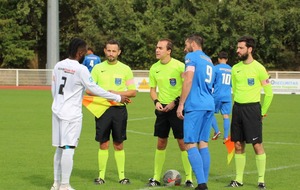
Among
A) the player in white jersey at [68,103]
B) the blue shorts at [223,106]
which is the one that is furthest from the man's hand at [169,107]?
the blue shorts at [223,106]

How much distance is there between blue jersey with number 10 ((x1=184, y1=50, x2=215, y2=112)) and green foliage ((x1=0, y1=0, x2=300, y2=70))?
41063mm

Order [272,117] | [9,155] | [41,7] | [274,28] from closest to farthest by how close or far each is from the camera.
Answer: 1. [9,155]
2. [272,117]
3. [274,28]
4. [41,7]

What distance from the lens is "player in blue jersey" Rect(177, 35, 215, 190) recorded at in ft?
32.4

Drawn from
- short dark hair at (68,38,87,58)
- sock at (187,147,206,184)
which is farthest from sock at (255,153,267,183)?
short dark hair at (68,38,87,58)

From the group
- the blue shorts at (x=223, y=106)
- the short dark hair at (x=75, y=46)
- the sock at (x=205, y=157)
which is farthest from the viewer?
the blue shorts at (x=223, y=106)

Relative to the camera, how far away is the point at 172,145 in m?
16.5

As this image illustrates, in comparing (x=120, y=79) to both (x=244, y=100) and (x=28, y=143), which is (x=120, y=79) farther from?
(x=28, y=143)

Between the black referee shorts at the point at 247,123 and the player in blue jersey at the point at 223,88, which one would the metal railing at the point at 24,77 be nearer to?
→ the player in blue jersey at the point at 223,88

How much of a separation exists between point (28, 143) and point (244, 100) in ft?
23.1

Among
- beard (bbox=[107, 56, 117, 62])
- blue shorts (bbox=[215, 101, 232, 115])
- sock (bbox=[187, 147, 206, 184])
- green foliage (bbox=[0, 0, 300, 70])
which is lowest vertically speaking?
sock (bbox=[187, 147, 206, 184])

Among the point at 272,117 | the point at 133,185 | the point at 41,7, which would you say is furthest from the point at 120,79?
the point at 41,7

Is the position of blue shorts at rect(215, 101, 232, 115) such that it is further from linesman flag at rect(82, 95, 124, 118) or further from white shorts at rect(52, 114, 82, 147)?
white shorts at rect(52, 114, 82, 147)

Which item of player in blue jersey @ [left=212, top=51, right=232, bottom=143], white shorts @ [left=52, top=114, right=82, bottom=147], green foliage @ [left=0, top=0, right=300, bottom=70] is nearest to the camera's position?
white shorts @ [left=52, top=114, right=82, bottom=147]

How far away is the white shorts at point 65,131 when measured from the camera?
9.64m
